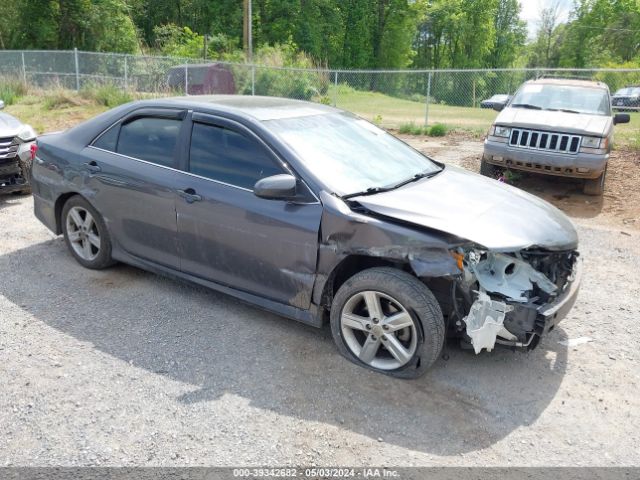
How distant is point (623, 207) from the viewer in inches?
315

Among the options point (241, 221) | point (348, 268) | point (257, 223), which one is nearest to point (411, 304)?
point (348, 268)

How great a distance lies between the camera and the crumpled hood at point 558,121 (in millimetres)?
7926

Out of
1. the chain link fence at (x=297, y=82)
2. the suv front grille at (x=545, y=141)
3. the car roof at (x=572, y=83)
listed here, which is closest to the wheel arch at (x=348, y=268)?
the suv front grille at (x=545, y=141)

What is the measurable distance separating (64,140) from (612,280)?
17.3 ft

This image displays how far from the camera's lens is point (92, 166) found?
192 inches

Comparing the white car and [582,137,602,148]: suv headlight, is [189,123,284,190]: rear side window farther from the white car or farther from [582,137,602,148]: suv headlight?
[582,137,602,148]: suv headlight

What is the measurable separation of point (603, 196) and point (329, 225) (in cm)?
644

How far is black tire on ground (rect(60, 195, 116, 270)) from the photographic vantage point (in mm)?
4953

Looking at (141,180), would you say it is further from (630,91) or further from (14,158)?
(630,91)

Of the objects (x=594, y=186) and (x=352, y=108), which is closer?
(x=594, y=186)

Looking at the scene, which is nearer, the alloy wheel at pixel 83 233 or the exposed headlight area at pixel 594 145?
the alloy wheel at pixel 83 233

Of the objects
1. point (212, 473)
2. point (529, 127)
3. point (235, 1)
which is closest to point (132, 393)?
point (212, 473)

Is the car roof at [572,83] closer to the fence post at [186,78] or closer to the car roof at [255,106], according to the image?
the car roof at [255,106]

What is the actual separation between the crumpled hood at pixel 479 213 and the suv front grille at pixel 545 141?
4.15 meters
